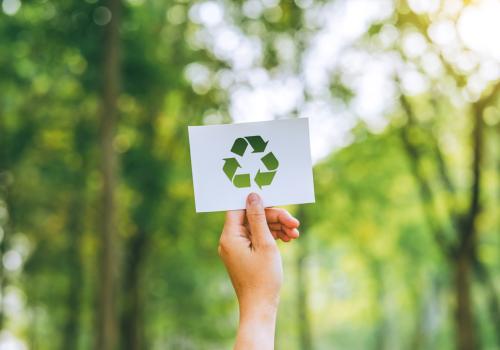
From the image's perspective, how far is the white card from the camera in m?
2.49

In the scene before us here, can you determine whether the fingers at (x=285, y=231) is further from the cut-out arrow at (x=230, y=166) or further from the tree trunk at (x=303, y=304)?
the tree trunk at (x=303, y=304)

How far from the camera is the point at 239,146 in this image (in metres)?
2.52

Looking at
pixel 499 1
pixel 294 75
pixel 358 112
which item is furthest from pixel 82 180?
pixel 499 1

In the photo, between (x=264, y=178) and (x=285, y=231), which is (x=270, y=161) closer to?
(x=264, y=178)

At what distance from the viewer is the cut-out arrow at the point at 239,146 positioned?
2.51 m

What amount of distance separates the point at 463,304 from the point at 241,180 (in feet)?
45.0

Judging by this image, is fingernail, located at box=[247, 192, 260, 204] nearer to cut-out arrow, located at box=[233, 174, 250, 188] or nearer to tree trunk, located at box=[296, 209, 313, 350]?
cut-out arrow, located at box=[233, 174, 250, 188]

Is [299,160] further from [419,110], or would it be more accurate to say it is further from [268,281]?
[419,110]

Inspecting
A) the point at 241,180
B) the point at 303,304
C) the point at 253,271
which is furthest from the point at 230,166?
the point at 303,304

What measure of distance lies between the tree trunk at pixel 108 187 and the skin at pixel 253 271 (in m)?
11.6

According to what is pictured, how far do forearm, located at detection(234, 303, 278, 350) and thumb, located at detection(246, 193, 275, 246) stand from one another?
0.22 metres

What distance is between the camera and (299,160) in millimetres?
2539

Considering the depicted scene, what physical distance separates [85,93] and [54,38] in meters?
1.70

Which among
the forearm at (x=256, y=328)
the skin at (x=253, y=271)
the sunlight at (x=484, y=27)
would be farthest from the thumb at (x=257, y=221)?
the sunlight at (x=484, y=27)
